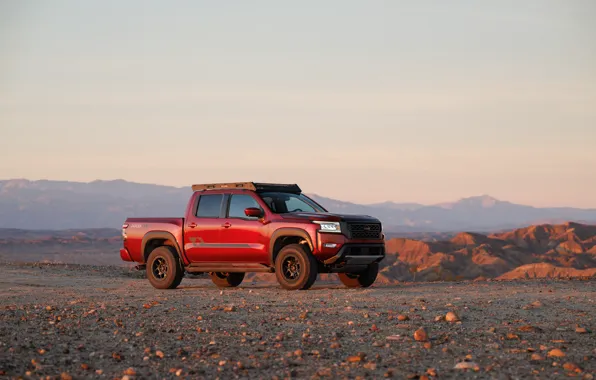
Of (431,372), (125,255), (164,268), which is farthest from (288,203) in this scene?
(431,372)

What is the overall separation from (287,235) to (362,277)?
7.11 ft

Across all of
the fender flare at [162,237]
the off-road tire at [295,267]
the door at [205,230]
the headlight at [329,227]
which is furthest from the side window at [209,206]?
the headlight at [329,227]

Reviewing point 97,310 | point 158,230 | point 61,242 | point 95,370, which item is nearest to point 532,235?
point 158,230

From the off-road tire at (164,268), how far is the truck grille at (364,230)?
373 centimetres

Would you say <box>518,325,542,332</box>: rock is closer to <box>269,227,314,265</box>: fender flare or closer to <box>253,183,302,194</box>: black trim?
<box>269,227,314,265</box>: fender flare

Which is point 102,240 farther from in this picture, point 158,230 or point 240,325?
point 240,325

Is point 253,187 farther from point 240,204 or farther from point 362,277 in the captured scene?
point 362,277

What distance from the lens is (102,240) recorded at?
10431 cm

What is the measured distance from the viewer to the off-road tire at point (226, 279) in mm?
20172

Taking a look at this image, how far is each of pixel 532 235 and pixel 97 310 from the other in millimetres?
46929

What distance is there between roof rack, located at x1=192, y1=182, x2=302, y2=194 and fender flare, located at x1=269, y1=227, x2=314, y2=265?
45.9 inches

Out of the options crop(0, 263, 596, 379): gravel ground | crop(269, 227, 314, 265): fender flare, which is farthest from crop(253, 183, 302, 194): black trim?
crop(0, 263, 596, 379): gravel ground

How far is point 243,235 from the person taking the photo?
18.0 meters

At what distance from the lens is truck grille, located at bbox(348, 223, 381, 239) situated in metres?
17.6
